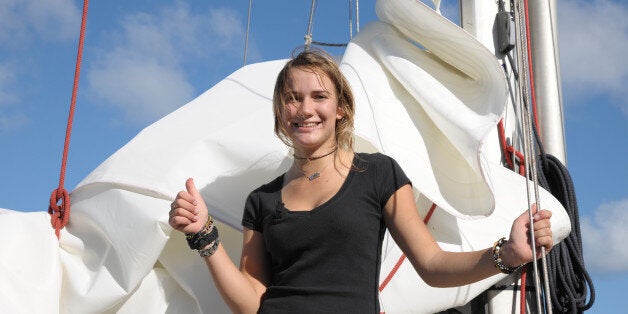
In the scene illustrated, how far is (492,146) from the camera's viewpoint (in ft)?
8.35

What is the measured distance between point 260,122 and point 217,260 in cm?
59

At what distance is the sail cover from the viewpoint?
2.00 metres

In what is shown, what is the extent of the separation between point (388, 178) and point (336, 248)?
20 centimetres

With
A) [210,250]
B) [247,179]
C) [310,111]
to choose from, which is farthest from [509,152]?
[210,250]

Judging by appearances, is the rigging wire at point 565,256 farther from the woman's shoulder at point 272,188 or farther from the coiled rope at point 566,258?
the woman's shoulder at point 272,188

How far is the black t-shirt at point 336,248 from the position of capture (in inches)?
66.5

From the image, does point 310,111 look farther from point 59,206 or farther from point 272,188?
point 59,206

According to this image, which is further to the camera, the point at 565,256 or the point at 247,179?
the point at 565,256

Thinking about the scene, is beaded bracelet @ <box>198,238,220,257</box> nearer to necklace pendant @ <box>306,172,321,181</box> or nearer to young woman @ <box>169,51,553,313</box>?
young woman @ <box>169,51,553,313</box>

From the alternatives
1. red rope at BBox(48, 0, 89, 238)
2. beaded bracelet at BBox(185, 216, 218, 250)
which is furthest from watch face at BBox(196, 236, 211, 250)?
red rope at BBox(48, 0, 89, 238)

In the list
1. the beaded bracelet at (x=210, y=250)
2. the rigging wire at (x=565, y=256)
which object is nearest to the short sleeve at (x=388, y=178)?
the beaded bracelet at (x=210, y=250)

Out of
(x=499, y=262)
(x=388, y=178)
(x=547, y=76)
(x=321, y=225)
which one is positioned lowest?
(x=499, y=262)

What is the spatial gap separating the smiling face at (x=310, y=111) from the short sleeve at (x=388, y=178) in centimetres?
14

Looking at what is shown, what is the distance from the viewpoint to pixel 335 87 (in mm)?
1868
